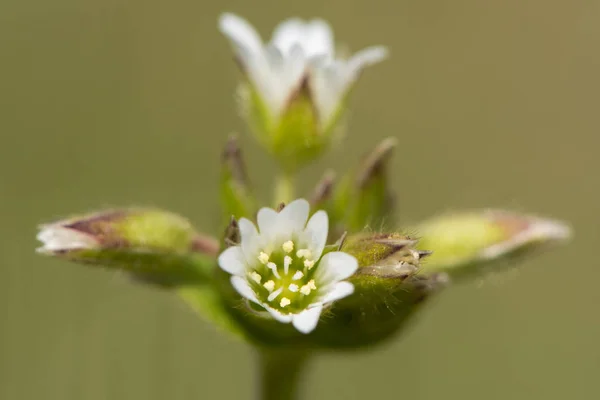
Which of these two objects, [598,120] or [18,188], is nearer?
[18,188]

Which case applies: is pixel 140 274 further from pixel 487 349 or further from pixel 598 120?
pixel 598 120

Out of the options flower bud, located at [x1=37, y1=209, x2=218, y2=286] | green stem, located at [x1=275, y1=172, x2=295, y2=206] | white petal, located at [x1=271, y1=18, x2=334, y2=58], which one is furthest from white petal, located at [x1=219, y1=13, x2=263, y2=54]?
flower bud, located at [x1=37, y1=209, x2=218, y2=286]

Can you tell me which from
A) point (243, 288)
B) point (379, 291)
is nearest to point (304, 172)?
point (379, 291)

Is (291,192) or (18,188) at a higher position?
(18,188)

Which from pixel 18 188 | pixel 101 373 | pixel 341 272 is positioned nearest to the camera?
pixel 341 272

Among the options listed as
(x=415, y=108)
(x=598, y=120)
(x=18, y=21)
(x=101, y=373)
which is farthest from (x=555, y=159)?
(x=18, y=21)

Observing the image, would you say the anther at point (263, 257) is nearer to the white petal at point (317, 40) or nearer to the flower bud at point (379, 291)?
the flower bud at point (379, 291)

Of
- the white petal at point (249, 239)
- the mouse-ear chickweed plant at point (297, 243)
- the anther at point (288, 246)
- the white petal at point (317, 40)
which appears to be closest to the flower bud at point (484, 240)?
the mouse-ear chickweed plant at point (297, 243)
